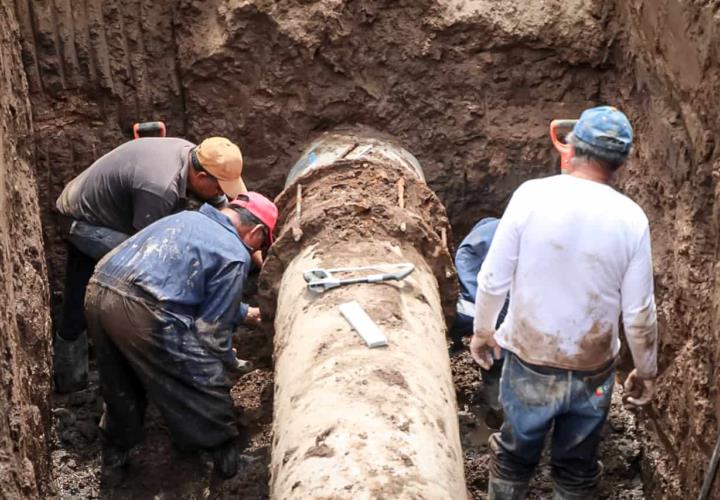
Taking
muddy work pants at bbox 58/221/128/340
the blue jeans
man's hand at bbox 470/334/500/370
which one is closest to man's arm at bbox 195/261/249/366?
muddy work pants at bbox 58/221/128/340

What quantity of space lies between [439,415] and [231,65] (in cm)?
318

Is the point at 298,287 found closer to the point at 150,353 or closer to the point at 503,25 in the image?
the point at 150,353

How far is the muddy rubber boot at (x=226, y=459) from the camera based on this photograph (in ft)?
17.8

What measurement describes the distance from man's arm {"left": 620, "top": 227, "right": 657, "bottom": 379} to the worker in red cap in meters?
1.90

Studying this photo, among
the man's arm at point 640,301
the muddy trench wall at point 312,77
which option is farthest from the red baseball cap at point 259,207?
the man's arm at point 640,301

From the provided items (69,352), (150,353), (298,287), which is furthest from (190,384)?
(69,352)

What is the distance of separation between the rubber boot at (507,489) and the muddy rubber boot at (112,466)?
1.97 meters

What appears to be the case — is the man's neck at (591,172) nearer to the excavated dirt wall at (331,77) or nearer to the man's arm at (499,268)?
the man's arm at (499,268)

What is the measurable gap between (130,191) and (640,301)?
114 inches

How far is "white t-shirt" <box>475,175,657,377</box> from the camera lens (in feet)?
13.2

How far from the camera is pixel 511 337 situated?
4297 mm

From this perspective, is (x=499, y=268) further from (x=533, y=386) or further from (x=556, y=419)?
(x=556, y=419)

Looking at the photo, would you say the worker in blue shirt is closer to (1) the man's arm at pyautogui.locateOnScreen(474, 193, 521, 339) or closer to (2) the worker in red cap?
(2) the worker in red cap

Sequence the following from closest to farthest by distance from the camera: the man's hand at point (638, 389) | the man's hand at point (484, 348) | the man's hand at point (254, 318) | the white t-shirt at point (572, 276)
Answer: the white t-shirt at point (572, 276) < the man's hand at point (638, 389) < the man's hand at point (484, 348) < the man's hand at point (254, 318)
